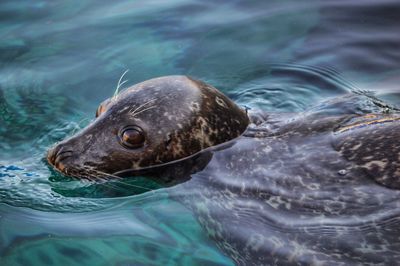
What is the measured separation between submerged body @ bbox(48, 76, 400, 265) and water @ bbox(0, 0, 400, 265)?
20 cm

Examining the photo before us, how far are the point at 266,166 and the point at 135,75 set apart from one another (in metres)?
2.68

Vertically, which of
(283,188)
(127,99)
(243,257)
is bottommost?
(243,257)

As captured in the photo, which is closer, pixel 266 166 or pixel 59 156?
pixel 266 166

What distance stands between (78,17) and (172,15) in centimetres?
119

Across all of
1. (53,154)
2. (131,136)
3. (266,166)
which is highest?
(131,136)

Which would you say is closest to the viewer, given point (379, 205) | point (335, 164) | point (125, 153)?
point (379, 205)

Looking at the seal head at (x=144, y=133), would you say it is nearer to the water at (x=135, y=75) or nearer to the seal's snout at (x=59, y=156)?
the seal's snout at (x=59, y=156)

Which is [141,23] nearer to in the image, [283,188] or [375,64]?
[375,64]

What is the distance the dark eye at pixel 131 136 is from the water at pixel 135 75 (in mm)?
295

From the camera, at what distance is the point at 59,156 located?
184 inches

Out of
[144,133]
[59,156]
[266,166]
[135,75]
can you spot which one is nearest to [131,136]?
[144,133]

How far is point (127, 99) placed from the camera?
15.8 feet

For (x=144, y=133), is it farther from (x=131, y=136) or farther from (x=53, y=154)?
(x=53, y=154)

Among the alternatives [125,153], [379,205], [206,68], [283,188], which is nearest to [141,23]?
[206,68]
